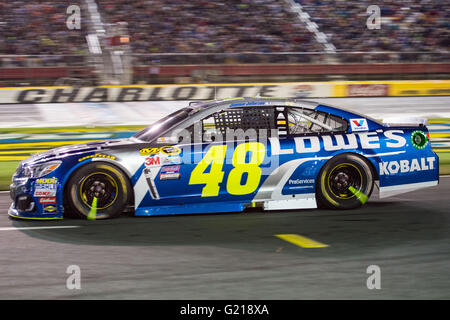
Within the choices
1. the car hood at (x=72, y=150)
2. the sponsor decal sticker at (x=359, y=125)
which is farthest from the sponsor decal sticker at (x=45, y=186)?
the sponsor decal sticker at (x=359, y=125)

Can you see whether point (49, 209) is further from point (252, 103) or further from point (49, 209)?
point (252, 103)

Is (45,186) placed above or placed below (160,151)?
below

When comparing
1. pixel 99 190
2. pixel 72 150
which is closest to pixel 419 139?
pixel 99 190

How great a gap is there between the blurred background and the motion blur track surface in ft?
29.0

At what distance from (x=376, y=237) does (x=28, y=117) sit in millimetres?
14141

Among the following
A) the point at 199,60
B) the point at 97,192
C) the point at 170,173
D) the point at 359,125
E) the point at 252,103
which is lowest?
the point at 97,192

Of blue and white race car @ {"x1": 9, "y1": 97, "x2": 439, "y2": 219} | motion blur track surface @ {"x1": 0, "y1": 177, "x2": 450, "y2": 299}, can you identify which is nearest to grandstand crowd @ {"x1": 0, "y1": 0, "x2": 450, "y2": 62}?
blue and white race car @ {"x1": 9, "y1": 97, "x2": 439, "y2": 219}

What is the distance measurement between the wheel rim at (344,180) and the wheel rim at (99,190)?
234cm

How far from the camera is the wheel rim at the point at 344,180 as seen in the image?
7.34 meters

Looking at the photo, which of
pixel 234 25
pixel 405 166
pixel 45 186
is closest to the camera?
pixel 45 186

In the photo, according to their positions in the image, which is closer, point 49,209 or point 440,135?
point 49,209

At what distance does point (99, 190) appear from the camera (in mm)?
6867

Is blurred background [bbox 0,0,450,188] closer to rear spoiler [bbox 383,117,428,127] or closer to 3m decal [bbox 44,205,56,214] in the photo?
rear spoiler [bbox 383,117,428,127]

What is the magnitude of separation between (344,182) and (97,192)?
8.73 ft
